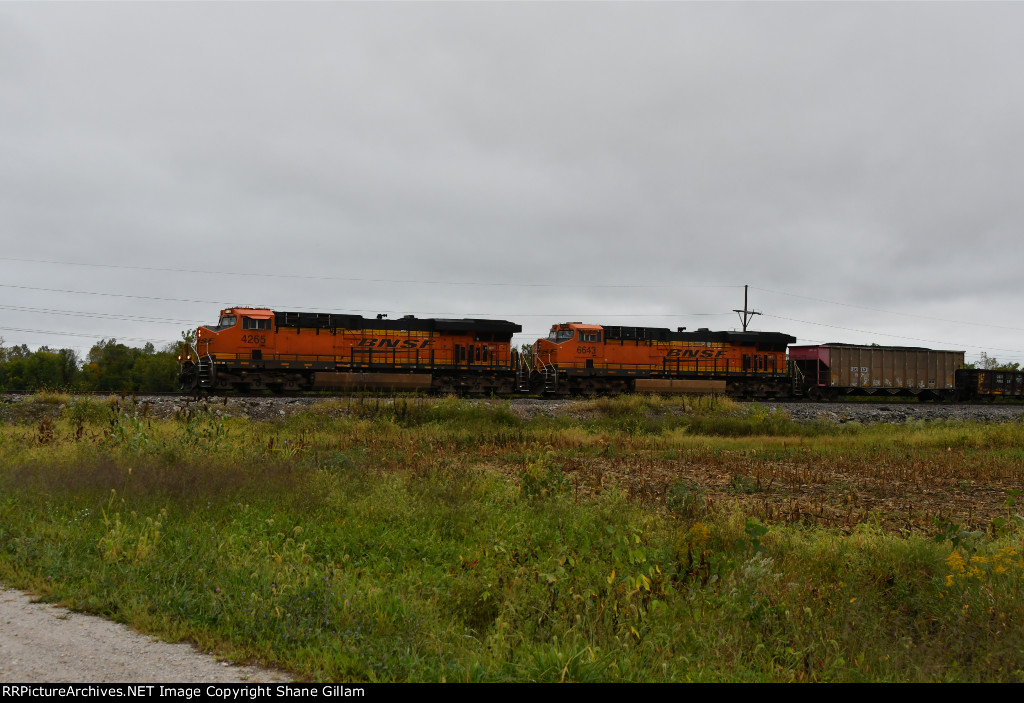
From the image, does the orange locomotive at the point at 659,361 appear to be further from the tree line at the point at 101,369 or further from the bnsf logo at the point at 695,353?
the tree line at the point at 101,369

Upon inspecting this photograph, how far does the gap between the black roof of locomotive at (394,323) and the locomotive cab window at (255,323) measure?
1.26 feet

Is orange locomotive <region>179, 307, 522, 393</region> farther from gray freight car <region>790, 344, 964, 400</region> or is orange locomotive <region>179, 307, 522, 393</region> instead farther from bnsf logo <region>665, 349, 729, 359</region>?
gray freight car <region>790, 344, 964, 400</region>

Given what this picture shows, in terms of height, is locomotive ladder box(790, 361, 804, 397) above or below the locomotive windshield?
below

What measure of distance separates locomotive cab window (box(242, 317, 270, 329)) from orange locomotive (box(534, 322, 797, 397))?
1255 centimetres

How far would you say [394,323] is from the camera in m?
30.5

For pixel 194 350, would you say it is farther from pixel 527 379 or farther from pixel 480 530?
pixel 480 530

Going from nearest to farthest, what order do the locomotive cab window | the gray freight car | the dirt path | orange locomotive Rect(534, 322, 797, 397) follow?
the dirt path
the locomotive cab window
orange locomotive Rect(534, 322, 797, 397)
the gray freight car

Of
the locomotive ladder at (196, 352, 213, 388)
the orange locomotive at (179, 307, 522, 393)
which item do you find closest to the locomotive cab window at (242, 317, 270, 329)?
the orange locomotive at (179, 307, 522, 393)

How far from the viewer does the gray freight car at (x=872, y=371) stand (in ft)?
126

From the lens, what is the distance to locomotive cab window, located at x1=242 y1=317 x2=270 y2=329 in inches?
1077

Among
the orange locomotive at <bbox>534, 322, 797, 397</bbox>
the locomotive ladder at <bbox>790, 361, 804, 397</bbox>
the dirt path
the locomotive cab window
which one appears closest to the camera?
the dirt path

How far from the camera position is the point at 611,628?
15.7 ft

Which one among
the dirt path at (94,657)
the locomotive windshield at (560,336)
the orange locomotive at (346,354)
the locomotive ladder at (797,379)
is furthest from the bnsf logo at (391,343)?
the dirt path at (94,657)

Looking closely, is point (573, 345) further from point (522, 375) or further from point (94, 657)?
point (94, 657)
